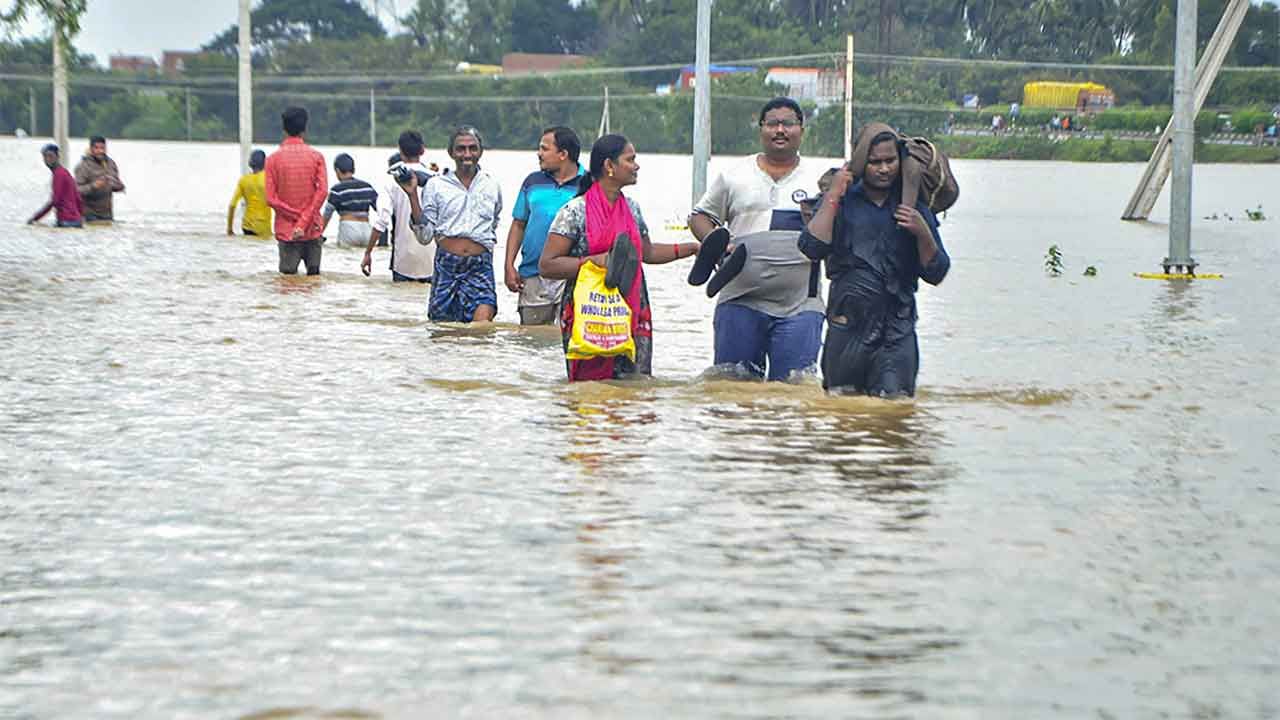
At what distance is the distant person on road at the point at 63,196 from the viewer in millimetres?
26406

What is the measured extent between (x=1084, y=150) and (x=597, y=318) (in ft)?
297

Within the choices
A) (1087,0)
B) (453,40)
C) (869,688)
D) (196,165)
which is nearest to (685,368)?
(869,688)

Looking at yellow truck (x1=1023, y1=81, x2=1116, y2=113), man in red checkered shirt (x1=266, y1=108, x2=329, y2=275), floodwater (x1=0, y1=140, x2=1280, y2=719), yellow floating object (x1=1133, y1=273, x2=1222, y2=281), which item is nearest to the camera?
floodwater (x1=0, y1=140, x2=1280, y2=719)

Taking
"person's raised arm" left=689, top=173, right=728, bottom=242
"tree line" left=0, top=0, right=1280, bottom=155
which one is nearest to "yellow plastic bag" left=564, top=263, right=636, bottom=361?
"person's raised arm" left=689, top=173, right=728, bottom=242

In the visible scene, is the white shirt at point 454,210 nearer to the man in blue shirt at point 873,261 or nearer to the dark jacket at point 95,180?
the man in blue shirt at point 873,261

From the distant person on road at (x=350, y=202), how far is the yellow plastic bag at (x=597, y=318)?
10620mm

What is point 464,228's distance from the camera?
497 inches

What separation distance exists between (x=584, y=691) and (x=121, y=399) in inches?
240

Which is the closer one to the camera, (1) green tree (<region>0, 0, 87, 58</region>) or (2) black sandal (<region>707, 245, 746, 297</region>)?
(2) black sandal (<region>707, 245, 746, 297</region>)

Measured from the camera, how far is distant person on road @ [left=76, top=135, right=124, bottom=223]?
2748 cm

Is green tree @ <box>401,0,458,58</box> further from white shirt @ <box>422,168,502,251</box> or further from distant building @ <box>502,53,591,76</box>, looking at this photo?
white shirt @ <box>422,168,502,251</box>

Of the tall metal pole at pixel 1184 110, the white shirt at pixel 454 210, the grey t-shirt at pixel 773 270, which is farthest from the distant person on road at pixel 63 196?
the grey t-shirt at pixel 773 270

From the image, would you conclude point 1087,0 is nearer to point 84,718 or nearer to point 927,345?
point 927,345

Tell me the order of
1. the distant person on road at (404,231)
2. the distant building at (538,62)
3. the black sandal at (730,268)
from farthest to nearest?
the distant building at (538,62) → the distant person on road at (404,231) → the black sandal at (730,268)
